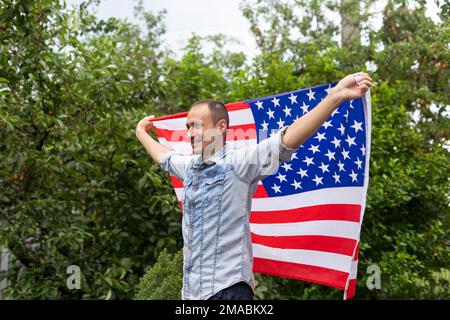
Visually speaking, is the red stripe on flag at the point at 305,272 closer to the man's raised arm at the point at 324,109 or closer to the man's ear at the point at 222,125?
the man's ear at the point at 222,125

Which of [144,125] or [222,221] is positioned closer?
[222,221]

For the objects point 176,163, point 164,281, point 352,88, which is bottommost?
point 164,281

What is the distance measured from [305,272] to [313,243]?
172 millimetres

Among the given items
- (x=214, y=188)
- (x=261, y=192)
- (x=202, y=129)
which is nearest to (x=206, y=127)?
(x=202, y=129)

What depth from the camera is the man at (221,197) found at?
254 centimetres

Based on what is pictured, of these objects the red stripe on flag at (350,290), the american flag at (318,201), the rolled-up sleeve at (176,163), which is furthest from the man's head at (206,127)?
the red stripe on flag at (350,290)

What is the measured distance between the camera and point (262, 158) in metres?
2.56

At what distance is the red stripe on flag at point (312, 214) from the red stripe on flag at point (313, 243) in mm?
105

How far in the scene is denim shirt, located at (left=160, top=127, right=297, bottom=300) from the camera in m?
2.58

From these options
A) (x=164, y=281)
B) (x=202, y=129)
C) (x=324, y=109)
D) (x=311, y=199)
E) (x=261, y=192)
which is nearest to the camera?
(x=324, y=109)

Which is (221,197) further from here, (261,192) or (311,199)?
(261,192)

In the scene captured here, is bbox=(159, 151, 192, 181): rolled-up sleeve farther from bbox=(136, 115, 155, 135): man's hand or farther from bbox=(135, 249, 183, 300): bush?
bbox=(135, 249, 183, 300): bush

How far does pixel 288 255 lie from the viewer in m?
3.74
